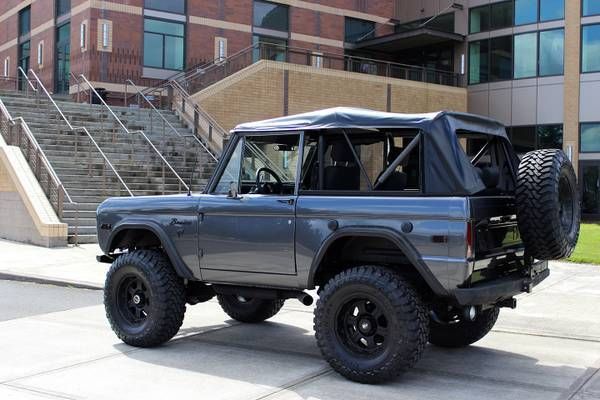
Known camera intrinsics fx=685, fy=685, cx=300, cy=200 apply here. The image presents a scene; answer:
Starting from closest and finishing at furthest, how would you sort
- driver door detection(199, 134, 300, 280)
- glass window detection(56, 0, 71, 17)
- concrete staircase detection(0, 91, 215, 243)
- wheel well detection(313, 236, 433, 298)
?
wheel well detection(313, 236, 433, 298) → driver door detection(199, 134, 300, 280) → concrete staircase detection(0, 91, 215, 243) → glass window detection(56, 0, 71, 17)

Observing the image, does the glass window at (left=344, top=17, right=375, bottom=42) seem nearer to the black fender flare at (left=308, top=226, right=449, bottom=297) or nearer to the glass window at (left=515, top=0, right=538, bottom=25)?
the glass window at (left=515, top=0, right=538, bottom=25)

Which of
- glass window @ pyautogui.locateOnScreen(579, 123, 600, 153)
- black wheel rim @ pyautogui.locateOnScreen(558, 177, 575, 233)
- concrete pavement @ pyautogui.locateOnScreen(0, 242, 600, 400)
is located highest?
glass window @ pyautogui.locateOnScreen(579, 123, 600, 153)

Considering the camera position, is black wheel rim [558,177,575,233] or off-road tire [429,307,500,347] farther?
off-road tire [429,307,500,347]

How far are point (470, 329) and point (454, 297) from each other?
162 cm

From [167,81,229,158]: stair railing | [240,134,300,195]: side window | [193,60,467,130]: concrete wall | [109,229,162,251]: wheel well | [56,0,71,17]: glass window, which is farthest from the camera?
[56,0,71,17]: glass window

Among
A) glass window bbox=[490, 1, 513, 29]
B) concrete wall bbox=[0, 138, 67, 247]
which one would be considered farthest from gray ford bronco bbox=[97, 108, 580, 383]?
glass window bbox=[490, 1, 513, 29]

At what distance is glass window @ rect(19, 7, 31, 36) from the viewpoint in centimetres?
3647

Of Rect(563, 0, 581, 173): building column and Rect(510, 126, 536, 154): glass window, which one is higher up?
Rect(563, 0, 581, 173): building column

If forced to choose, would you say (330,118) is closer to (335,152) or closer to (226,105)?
(335,152)

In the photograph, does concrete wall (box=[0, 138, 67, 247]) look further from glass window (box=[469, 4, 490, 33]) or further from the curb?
glass window (box=[469, 4, 490, 33])

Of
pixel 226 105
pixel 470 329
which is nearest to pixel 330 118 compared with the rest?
pixel 470 329

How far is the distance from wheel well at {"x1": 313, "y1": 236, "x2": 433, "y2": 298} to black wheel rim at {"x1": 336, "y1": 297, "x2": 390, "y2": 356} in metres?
0.42

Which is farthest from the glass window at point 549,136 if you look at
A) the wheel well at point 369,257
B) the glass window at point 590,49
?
the wheel well at point 369,257

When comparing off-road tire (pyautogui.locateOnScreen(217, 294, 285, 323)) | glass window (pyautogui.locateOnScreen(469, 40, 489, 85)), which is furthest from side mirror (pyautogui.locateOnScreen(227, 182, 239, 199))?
glass window (pyautogui.locateOnScreen(469, 40, 489, 85))
